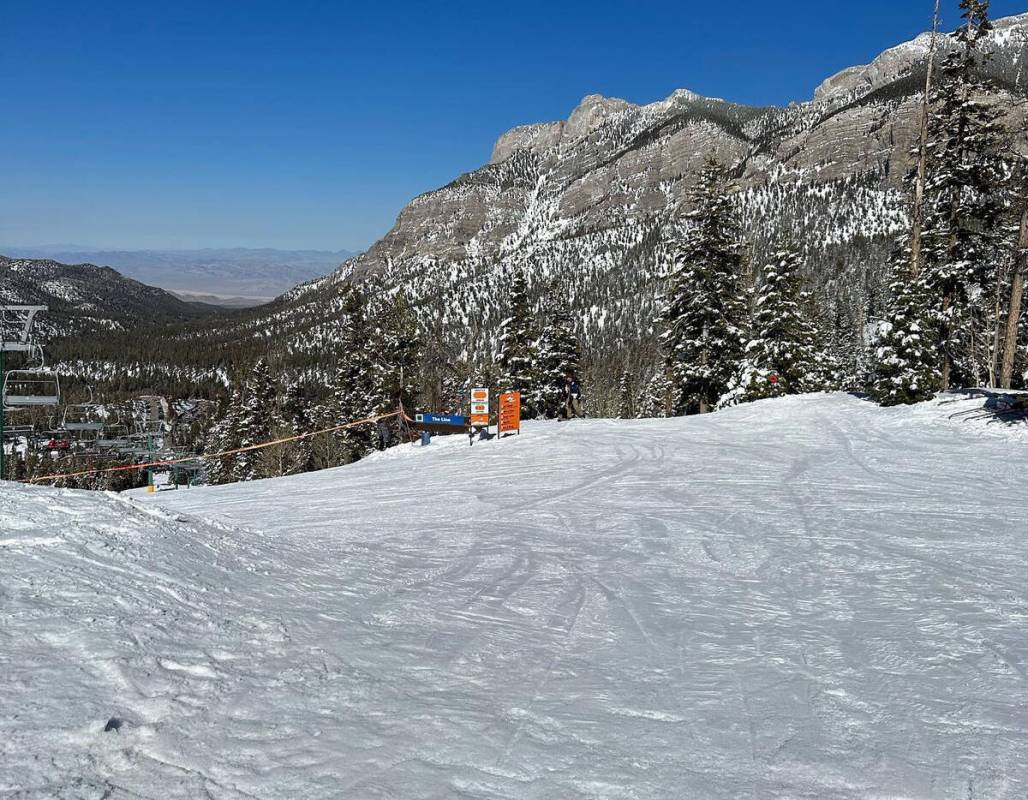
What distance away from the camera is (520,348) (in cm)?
3950

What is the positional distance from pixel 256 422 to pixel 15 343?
37854mm

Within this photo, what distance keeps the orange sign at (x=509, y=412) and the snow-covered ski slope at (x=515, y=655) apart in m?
11.3

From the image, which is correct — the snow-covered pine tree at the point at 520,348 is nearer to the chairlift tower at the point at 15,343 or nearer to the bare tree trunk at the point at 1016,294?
the bare tree trunk at the point at 1016,294

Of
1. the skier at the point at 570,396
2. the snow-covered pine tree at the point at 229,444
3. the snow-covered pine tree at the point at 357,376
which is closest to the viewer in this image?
the skier at the point at 570,396

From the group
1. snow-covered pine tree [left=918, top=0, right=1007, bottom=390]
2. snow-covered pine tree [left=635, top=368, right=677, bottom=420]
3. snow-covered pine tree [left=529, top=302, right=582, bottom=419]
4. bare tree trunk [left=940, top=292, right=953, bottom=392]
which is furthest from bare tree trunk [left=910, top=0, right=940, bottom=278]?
snow-covered pine tree [left=635, top=368, right=677, bottom=420]

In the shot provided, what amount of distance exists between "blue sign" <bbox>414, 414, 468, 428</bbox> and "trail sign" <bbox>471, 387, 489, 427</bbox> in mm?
3321

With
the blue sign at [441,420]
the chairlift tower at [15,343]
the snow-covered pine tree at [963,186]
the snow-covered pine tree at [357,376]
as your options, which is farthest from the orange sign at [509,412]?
the snow-covered pine tree at [357,376]

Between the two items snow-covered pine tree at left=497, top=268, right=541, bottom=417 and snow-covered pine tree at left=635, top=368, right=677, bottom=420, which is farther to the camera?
snow-covered pine tree at left=635, top=368, right=677, bottom=420

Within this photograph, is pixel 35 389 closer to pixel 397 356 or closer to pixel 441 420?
pixel 441 420

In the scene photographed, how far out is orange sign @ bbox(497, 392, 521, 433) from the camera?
2081 cm

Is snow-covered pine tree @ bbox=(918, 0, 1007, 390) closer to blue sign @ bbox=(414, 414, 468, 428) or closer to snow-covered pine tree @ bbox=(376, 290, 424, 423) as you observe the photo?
blue sign @ bbox=(414, 414, 468, 428)

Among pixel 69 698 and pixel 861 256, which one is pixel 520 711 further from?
pixel 861 256

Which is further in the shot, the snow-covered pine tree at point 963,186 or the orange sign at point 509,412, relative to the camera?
the snow-covered pine tree at point 963,186

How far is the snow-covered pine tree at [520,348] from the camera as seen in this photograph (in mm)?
38844
